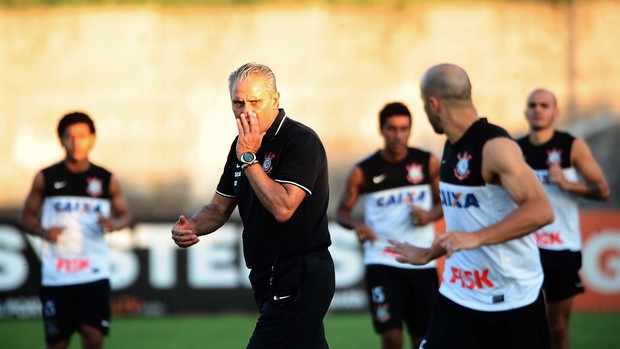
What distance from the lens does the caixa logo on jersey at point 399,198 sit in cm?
975

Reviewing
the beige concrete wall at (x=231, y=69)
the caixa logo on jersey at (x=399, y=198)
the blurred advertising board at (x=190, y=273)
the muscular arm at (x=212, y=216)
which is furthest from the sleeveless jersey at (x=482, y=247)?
the beige concrete wall at (x=231, y=69)

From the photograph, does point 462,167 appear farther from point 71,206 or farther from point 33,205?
point 33,205

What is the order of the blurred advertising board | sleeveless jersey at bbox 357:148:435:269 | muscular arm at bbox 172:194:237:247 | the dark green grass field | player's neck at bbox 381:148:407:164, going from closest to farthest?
muscular arm at bbox 172:194:237:247
sleeveless jersey at bbox 357:148:435:269
player's neck at bbox 381:148:407:164
the dark green grass field
the blurred advertising board

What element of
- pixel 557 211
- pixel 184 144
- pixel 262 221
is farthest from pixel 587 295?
pixel 262 221

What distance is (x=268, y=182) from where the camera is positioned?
228 inches

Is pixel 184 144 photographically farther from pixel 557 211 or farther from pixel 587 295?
pixel 557 211

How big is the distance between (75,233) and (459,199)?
4778 mm

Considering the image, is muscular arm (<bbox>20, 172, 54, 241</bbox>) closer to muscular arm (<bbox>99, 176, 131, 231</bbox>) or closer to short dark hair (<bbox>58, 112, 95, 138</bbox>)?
short dark hair (<bbox>58, 112, 95, 138</bbox>)

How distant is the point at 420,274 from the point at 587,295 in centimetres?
700

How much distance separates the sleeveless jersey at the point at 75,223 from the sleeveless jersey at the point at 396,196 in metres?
2.53

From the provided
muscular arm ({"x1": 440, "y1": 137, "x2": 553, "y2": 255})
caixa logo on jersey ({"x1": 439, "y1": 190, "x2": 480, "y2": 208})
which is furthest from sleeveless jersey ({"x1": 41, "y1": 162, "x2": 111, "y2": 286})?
muscular arm ({"x1": 440, "y1": 137, "x2": 553, "y2": 255})

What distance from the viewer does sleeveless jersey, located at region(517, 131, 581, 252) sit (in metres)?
9.66

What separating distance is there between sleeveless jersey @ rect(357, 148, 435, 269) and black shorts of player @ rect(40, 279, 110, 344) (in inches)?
99.3

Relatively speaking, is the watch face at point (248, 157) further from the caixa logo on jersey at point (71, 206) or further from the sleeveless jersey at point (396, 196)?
the caixa logo on jersey at point (71, 206)
